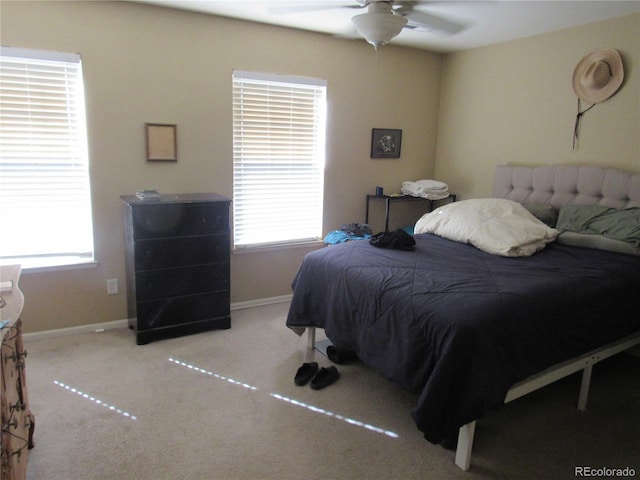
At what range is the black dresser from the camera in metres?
3.03

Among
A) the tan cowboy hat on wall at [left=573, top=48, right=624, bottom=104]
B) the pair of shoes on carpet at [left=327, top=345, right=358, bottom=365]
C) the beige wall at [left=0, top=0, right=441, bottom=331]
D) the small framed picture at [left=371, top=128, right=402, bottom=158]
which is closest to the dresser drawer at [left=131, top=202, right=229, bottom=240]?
the beige wall at [left=0, top=0, right=441, bottom=331]

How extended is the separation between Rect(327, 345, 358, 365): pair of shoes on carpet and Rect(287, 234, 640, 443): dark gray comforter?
11.4 inches

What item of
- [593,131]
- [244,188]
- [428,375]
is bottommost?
[428,375]

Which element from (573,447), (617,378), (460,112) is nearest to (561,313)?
(573,447)

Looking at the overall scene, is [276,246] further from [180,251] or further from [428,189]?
[428,189]

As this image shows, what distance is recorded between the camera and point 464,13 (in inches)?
121

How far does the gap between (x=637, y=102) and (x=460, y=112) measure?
1.61 m

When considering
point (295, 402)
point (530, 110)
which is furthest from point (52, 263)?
point (530, 110)

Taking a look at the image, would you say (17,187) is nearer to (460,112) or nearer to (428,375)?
(428,375)

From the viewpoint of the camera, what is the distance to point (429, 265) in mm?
2562

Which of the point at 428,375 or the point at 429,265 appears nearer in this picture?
the point at 428,375

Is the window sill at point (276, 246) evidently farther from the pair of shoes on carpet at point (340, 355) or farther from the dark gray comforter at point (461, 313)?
the pair of shoes on carpet at point (340, 355)

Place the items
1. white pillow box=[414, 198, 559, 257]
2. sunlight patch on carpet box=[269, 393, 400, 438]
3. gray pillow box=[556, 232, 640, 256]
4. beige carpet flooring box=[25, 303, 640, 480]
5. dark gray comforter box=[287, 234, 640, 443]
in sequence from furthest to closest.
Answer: white pillow box=[414, 198, 559, 257] → gray pillow box=[556, 232, 640, 256] → sunlight patch on carpet box=[269, 393, 400, 438] → beige carpet flooring box=[25, 303, 640, 480] → dark gray comforter box=[287, 234, 640, 443]

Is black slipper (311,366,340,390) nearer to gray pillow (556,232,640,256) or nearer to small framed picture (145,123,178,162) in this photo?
gray pillow (556,232,640,256)
